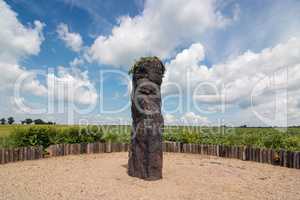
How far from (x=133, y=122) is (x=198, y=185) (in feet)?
9.99

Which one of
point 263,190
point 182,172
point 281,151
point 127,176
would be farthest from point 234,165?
point 127,176

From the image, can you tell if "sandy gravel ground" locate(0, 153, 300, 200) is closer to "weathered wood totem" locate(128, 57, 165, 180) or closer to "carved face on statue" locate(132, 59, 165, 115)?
"weathered wood totem" locate(128, 57, 165, 180)

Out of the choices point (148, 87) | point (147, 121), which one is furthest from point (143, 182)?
point (148, 87)

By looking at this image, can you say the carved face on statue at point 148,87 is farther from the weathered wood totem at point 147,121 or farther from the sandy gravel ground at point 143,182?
the sandy gravel ground at point 143,182

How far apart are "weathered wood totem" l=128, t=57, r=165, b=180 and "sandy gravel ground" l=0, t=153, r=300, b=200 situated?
486mm

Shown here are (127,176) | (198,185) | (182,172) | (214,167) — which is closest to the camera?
(198,185)

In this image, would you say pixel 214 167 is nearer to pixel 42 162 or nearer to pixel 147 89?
pixel 147 89

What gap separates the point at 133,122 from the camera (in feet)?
30.7

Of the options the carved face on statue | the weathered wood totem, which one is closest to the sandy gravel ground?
the weathered wood totem

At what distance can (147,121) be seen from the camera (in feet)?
28.8

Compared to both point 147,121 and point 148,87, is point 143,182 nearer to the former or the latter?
point 147,121

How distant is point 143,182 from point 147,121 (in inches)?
76.8

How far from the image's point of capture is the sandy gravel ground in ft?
23.1

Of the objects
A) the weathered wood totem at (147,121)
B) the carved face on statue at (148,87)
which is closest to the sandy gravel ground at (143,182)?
the weathered wood totem at (147,121)
